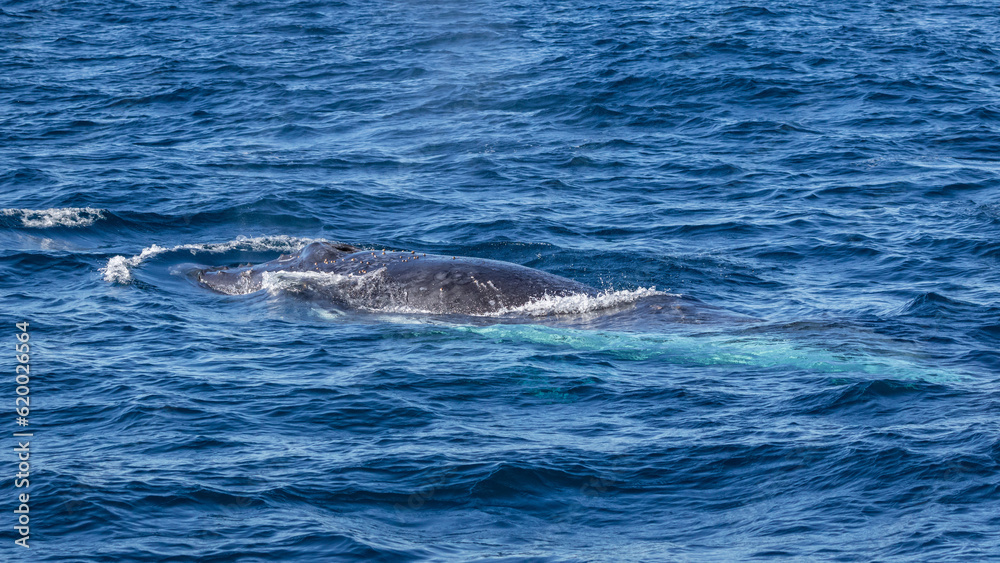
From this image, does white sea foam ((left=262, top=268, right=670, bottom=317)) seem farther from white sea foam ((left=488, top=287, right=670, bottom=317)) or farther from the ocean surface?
the ocean surface

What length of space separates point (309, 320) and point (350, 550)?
849 centimetres

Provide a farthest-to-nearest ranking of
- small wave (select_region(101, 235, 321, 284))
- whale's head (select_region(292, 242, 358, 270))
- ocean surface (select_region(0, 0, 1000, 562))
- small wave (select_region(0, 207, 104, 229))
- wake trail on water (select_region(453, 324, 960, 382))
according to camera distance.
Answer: small wave (select_region(0, 207, 104, 229)) < small wave (select_region(101, 235, 321, 284)) < whale's head (select_region(292, 242, 358, 270)) < wake trail on water (select_region(453, 324, 960, 382)) < ocean surface (select_region(0, 0, 1000, 562))

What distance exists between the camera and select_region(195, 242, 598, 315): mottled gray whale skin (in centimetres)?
1870

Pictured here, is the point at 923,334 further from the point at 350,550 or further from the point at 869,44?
the point at 869,44

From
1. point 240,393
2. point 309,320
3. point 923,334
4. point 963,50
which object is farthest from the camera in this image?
point 963,50

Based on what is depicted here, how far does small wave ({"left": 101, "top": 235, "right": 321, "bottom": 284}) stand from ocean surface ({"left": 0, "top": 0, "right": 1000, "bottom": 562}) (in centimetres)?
9

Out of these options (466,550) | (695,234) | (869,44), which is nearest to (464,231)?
(695,234)

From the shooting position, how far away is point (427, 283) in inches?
751

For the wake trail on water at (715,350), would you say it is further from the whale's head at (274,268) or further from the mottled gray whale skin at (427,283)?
the whale's head at (274,268)

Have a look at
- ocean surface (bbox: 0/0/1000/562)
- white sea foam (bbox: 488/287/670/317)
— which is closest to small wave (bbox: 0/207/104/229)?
ocean surface (bbox: 0/0/1000/562)

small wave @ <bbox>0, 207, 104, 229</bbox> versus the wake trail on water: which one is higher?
small wave @ <bbox>0, 207, 104, 229</bbox>

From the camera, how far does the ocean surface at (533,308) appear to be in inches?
454

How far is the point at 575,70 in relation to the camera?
37156 millimetres

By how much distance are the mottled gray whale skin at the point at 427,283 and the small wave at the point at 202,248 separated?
2.28 metres
